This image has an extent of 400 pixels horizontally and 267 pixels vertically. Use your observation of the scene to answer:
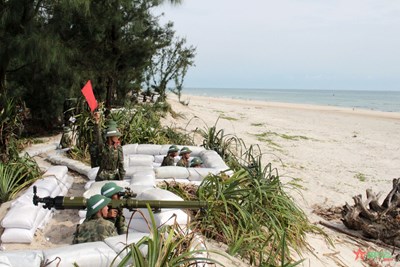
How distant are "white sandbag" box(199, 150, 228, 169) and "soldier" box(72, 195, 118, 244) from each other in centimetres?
288

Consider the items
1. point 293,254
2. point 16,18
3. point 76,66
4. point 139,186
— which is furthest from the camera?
point 76,66

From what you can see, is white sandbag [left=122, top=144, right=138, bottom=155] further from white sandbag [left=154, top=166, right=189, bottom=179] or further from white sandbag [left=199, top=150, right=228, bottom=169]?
white sandbag [left=154, top=166, right=189, bottom=179]

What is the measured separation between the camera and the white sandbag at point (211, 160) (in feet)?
19.9

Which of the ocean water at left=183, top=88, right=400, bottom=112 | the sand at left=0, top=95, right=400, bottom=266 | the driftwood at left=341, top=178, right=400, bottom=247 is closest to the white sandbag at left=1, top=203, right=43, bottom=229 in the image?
the sand at left=0, top=95, right=400, bottom=266

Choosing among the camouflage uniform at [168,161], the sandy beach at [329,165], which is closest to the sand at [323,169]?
the sandy beach at [329,165]

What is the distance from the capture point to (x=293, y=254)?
163 inches

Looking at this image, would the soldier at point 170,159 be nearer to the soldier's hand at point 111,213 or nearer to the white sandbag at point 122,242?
the soldier's hand at point 111,213

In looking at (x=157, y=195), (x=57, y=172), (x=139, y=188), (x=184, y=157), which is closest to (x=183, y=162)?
(x=184, y=157)

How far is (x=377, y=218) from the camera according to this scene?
554cm

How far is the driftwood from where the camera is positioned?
5328 mm

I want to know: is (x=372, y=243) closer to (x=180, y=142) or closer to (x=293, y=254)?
(x=293, y=254)

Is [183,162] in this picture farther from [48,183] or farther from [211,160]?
[48,183]

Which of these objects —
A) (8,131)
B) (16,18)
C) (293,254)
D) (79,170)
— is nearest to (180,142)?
(79,170)

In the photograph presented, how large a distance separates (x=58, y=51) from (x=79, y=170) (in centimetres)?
272
